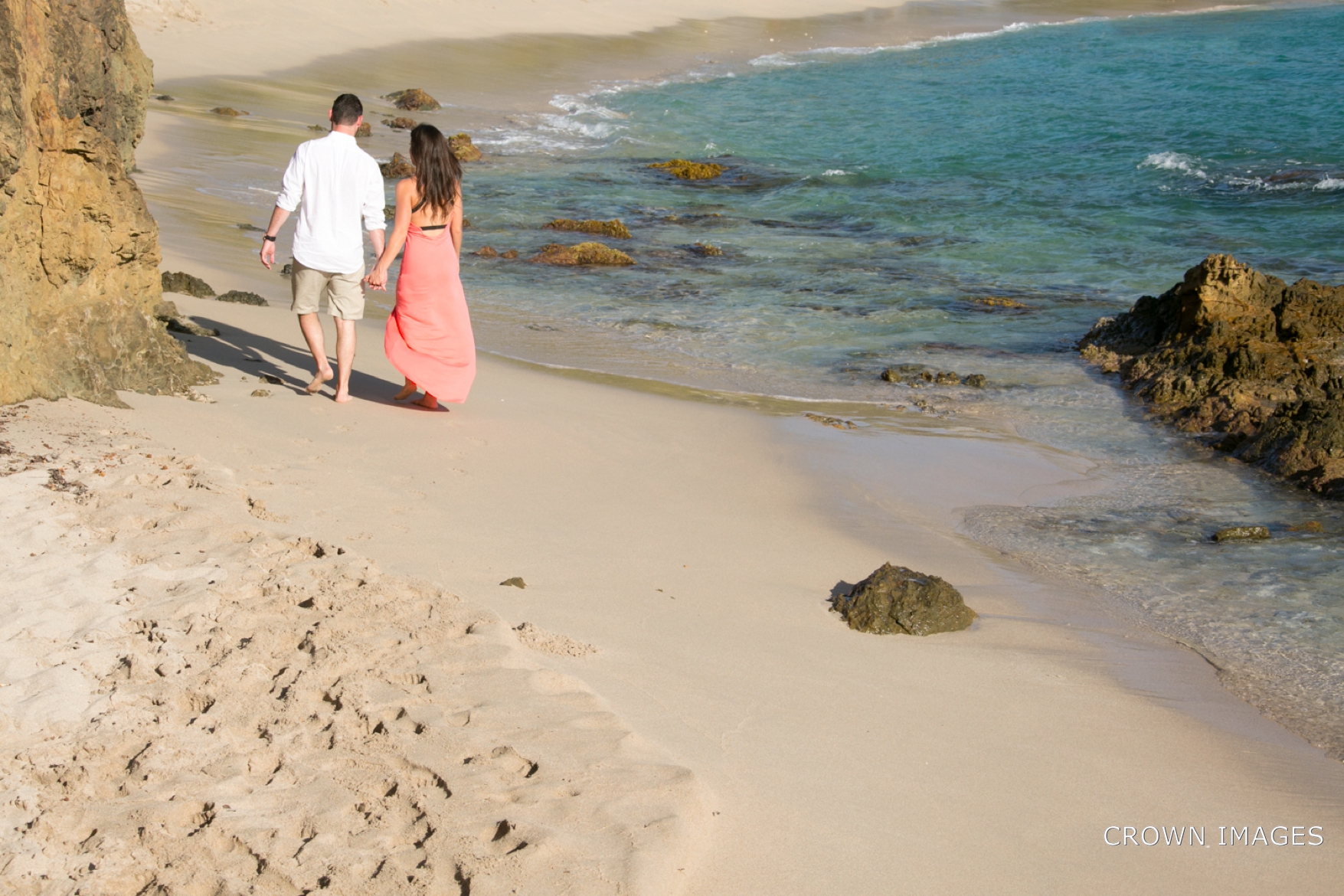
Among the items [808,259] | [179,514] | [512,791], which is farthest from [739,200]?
[512,791]

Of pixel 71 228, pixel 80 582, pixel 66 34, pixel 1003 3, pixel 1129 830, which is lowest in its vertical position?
pixel 1129 830

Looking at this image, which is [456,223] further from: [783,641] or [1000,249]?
[1000,249]

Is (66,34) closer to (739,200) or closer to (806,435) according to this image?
(806,435)

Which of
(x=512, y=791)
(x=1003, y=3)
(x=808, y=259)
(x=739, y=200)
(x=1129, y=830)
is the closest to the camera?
(x=512, y=791)

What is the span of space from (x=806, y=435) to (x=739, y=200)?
10796 mm

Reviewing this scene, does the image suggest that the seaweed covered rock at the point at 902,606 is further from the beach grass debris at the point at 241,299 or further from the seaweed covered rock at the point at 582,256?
the seaweed covered rock at the point at 582,256

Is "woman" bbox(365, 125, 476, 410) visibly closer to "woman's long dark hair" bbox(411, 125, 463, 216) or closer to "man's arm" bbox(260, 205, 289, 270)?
"woman's long dark hair" bbox(411, 125, 463, 216)

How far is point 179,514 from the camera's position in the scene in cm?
409

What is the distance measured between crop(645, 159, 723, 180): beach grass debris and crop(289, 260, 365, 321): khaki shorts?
13184 millimetres

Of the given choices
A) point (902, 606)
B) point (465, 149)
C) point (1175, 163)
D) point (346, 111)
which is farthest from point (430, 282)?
point (1175, 163)

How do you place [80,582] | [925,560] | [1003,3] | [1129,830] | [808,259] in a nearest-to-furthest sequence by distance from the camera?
1. [1129,830]
2. [80,582]
3. [925,560]
4. [808,259]
5. [1003,3]

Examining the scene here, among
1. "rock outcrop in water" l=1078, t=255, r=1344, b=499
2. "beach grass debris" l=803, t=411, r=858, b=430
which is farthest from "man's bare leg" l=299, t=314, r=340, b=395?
"rock outcrop in water" l=1078, t=255, r=1344, b=499

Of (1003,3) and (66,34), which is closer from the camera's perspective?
(66,34)

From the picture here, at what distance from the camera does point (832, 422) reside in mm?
7262
